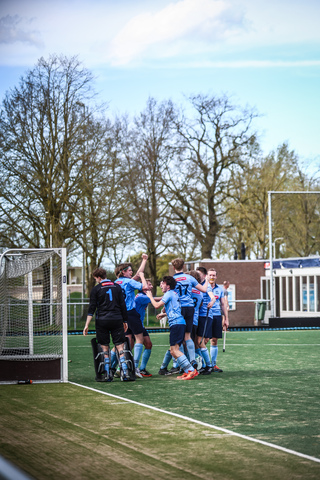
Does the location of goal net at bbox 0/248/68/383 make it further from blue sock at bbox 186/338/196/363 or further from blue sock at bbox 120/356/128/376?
blue sock at bbox 186/338/196/363

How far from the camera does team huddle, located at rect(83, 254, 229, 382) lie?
12.3 meters

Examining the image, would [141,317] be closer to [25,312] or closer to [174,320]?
[174,320]

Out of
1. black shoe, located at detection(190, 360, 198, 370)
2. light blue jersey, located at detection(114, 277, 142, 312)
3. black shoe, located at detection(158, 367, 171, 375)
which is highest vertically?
light blue jersey, located at detection(114, 277, 142, 312)

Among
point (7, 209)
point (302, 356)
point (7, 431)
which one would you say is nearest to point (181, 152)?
point (7, 209)

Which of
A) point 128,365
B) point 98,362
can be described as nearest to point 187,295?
point 128,365

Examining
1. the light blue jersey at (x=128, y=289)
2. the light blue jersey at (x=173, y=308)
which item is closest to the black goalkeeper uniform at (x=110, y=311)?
the light blue jersey at (x=128, y=289)

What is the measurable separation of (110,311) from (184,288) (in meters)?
1.38

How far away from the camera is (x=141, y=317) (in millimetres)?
13328

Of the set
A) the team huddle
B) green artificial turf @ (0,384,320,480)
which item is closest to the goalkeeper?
the team huddle

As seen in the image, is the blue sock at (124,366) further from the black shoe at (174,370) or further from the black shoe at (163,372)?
the black shoe at (174,370)

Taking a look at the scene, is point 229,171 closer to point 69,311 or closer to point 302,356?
point 69,311

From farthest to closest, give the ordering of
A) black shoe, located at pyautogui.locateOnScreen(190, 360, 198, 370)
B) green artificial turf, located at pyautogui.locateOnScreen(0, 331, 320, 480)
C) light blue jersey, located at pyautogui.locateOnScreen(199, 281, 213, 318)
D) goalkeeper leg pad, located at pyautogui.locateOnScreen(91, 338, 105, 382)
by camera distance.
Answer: light blue jersey, located at pyautogui.locateOnScreen(199, 281, 213, 318), black shoe, located at pyautogui.locateOnScreen(190, 360, 198, 370), goalkeeper leg pad, located at pyautogui.locateOnScreen(91, 338, 105, 382), green artificial turf, located at pyautogui.locateOnScreen(0, 331, 320, 480)

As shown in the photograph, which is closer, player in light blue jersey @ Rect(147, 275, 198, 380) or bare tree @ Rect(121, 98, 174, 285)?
player in light blue jersey @ Rect(147, 275, 198, 380)

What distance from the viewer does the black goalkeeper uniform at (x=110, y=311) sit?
12.2 meters
